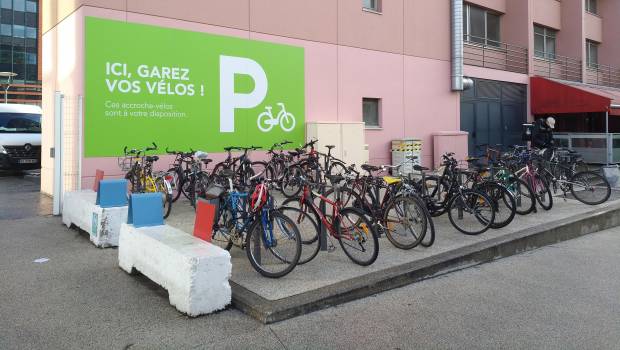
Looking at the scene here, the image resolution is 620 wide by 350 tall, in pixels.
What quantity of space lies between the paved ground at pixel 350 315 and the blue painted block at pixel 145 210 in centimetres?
64

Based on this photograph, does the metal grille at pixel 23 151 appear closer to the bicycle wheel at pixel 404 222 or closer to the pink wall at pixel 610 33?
the bicycle wheel at pixel 404 222

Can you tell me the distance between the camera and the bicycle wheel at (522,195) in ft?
29.9

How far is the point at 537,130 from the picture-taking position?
14672mm

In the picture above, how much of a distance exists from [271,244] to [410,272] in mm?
1582

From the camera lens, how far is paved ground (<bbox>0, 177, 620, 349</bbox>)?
13.9ft

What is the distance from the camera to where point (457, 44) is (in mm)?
17219

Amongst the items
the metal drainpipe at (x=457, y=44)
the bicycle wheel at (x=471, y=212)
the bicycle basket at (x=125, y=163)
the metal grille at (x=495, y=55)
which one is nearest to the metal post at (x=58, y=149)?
the bicycle basket at (x=125, y=163)

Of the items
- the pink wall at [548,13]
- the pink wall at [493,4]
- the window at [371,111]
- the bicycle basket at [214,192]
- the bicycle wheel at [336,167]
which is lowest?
the bicycle basket at [214,192]

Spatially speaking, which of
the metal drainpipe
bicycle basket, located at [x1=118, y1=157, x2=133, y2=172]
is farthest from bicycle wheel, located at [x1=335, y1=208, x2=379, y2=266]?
the metal drainpipe

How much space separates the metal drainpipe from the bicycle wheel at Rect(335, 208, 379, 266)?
40.6 feet

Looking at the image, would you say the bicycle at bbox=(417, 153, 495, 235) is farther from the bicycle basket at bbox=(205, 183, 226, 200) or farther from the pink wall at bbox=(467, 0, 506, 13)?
the pink wall at bbox=(467, 0, 506, 13)

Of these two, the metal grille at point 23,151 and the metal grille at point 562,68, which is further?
the metal grille at point 562,68

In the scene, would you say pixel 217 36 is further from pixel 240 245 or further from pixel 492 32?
pixel 492 32

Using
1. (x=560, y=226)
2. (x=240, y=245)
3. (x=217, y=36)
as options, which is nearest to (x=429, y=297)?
(x=240, y=245)
